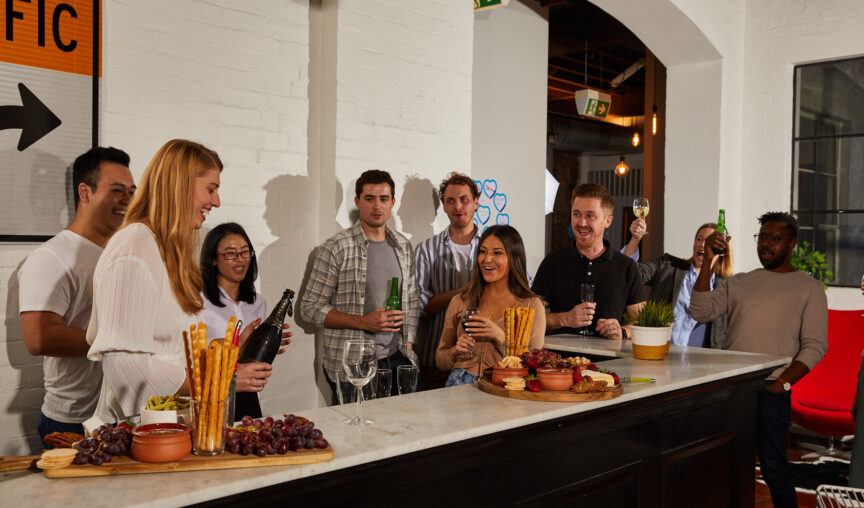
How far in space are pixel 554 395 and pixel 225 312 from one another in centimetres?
169

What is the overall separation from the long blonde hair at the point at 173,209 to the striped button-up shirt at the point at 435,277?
2.33 m

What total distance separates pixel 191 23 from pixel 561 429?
2.58m

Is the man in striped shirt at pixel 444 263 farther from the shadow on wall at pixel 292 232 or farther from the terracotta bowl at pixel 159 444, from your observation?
the terracotta bowl at pixel 159 444

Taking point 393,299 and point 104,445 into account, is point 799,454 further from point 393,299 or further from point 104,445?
point 104,445

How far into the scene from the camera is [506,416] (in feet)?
7.22

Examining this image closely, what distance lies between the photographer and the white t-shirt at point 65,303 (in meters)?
2.78

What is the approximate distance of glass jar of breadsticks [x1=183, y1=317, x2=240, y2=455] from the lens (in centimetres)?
169

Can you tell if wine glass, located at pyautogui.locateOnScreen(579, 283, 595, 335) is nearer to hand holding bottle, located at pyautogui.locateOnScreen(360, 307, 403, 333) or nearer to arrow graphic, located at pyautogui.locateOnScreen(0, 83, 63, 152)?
hand holding bottle, located at pyautogui.locateOnScreen(360, 307, 403, 333)

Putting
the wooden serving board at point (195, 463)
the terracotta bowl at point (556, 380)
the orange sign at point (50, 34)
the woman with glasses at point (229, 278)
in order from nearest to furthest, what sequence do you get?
the wooden serving board at point (195, 463), the terracotta bowl at point (556, 380), the orange sign at point (50, 34), the woman with glasses at point (229, 278)

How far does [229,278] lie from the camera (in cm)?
356

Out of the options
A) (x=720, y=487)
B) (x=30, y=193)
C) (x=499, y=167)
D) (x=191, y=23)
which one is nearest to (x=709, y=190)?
(x=499, y=167)

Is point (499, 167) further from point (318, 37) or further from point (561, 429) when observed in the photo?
point (561, 429)

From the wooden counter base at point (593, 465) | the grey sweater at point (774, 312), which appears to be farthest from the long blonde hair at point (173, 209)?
the grey sweater at point (774, 312)

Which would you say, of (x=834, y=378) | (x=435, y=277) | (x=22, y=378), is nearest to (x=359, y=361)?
(x=22, y=378)
